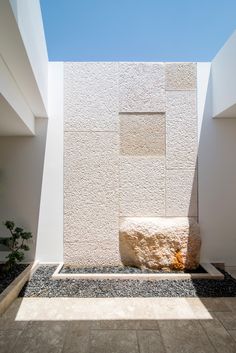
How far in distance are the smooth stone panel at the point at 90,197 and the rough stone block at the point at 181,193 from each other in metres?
0.90

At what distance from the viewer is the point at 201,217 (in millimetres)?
4051

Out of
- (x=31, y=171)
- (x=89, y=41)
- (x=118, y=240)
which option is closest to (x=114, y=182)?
(x=118, y=240)

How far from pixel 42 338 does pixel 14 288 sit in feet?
3.13

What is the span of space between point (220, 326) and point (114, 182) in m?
2.40

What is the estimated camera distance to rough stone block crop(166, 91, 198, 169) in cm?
405

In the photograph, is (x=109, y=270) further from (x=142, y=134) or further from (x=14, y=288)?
(x=142, y=134)

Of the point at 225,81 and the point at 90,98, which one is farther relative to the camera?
the point at 90,98

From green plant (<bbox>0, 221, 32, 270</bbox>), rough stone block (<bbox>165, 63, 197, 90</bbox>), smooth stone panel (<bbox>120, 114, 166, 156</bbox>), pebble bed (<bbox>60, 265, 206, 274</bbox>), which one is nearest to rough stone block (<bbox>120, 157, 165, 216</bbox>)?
smooth stone panel (<bbox>120, 114, 166, 156</bbox>)

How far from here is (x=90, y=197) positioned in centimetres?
399

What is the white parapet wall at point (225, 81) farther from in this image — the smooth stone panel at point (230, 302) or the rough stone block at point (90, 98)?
the smooth stone panel at point (230, 302)

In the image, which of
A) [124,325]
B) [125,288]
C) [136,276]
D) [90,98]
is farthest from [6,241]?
[90,98]

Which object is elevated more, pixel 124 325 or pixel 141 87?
pixel 141 87

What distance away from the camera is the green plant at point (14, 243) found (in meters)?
3.46

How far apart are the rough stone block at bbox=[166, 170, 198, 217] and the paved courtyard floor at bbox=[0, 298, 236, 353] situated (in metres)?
1.43
